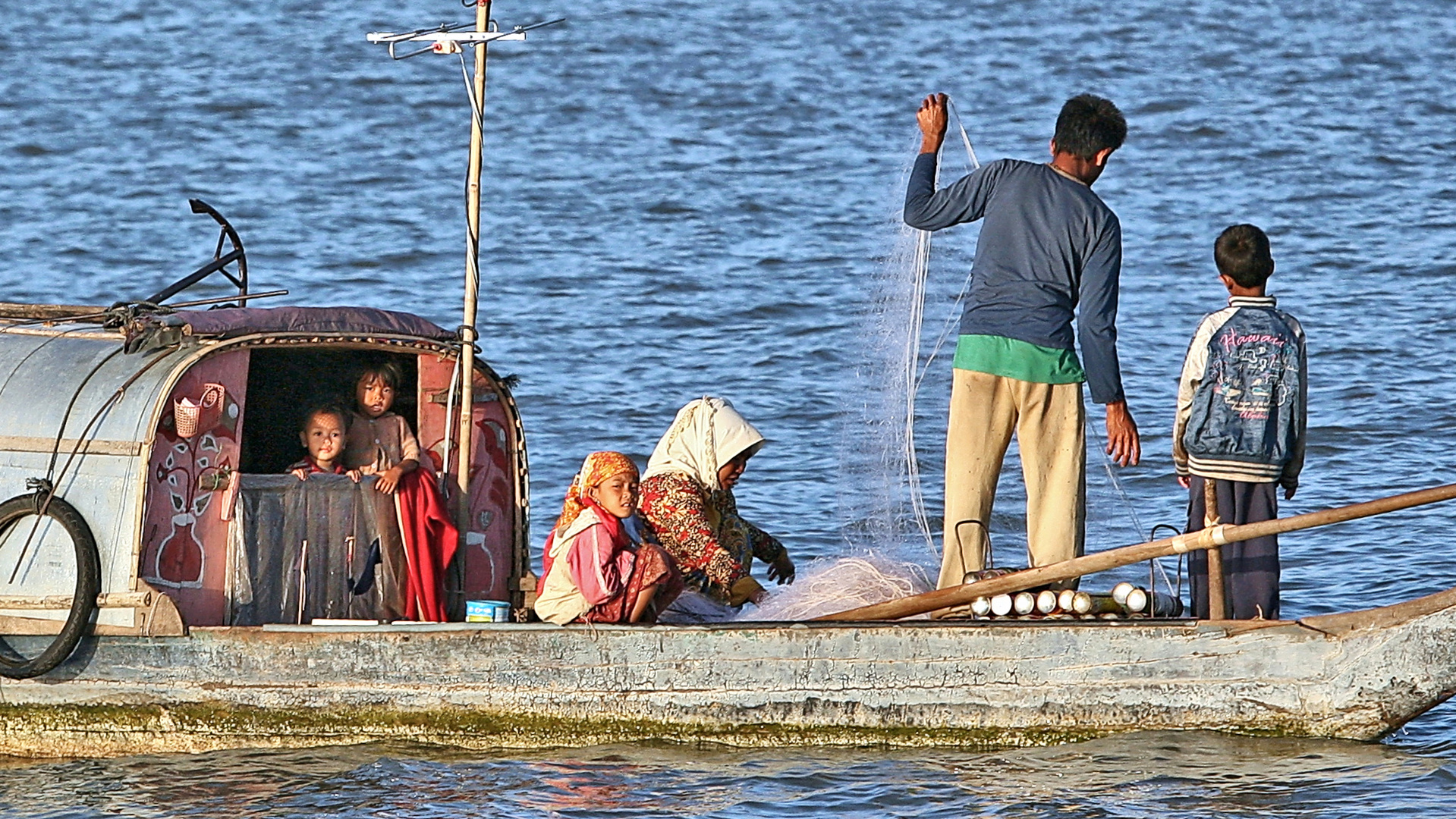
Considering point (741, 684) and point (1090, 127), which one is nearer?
point (741, 684)

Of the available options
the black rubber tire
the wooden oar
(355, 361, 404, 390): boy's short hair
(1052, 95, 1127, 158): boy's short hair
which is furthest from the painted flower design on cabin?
(1052, 95, 1127, 158): boy's short hair

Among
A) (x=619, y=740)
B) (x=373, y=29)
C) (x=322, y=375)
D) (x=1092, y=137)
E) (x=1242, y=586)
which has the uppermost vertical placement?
(x=373, y=29)

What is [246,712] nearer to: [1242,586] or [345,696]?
[345,696]

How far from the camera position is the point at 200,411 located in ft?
25.1

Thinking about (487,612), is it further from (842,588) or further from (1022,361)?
(1022,361)

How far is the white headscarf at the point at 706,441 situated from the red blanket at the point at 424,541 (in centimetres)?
80

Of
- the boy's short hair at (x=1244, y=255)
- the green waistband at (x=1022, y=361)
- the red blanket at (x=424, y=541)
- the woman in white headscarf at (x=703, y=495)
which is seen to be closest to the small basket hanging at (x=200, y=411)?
the red blanket at (x=424, y=541)

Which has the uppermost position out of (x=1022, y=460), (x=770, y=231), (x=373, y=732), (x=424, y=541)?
(x=770, y=231)

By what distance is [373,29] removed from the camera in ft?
91.1

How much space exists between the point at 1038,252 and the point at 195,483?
3106 mm

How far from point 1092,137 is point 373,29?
2133 centimetres

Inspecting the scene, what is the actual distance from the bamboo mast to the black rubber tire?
1324 mm

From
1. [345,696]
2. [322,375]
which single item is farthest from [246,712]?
[322,375]

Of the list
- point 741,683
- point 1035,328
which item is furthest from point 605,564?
point 1035,328
